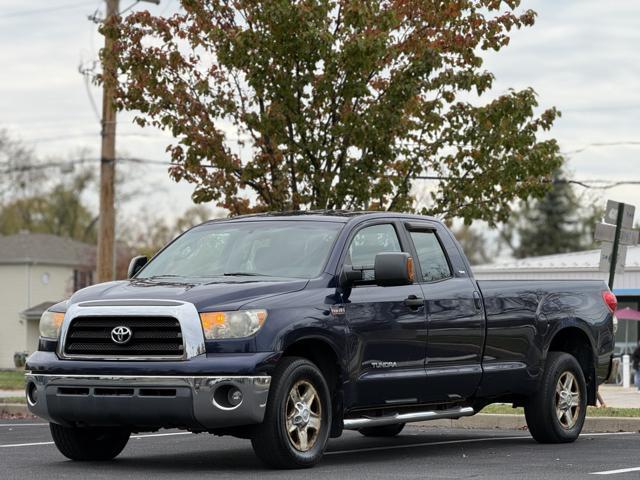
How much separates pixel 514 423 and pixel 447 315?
5.03m

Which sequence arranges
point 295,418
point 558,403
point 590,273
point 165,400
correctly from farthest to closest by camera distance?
1. point 590,273
2. point 558,403
3. point 295,418
4. point 165,400

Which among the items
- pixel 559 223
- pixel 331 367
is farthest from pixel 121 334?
pixel 559 223

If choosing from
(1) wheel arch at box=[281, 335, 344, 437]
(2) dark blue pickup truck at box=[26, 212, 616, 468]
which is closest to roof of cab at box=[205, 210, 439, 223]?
(2) dark blue pickup truck at box=[26, 212, 616, 468]

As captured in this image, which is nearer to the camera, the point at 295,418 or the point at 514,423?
the point at 295,418

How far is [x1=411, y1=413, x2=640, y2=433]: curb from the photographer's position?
53.5ft

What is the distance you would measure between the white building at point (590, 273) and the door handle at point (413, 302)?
1345 inches

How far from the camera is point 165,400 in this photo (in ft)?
33.8

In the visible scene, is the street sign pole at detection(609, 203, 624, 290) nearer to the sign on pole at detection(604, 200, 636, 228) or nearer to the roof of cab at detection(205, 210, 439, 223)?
the sign on pole at detection(604, 200, 636, 228)

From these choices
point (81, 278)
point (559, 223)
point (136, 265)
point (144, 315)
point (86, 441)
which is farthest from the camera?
point (559, 223)

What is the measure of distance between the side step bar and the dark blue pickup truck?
2 cm

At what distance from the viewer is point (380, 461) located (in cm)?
1180

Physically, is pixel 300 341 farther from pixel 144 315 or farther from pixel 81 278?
pixel 81 278

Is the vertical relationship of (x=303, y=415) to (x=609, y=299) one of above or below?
below

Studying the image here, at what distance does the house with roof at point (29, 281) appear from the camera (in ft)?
251
